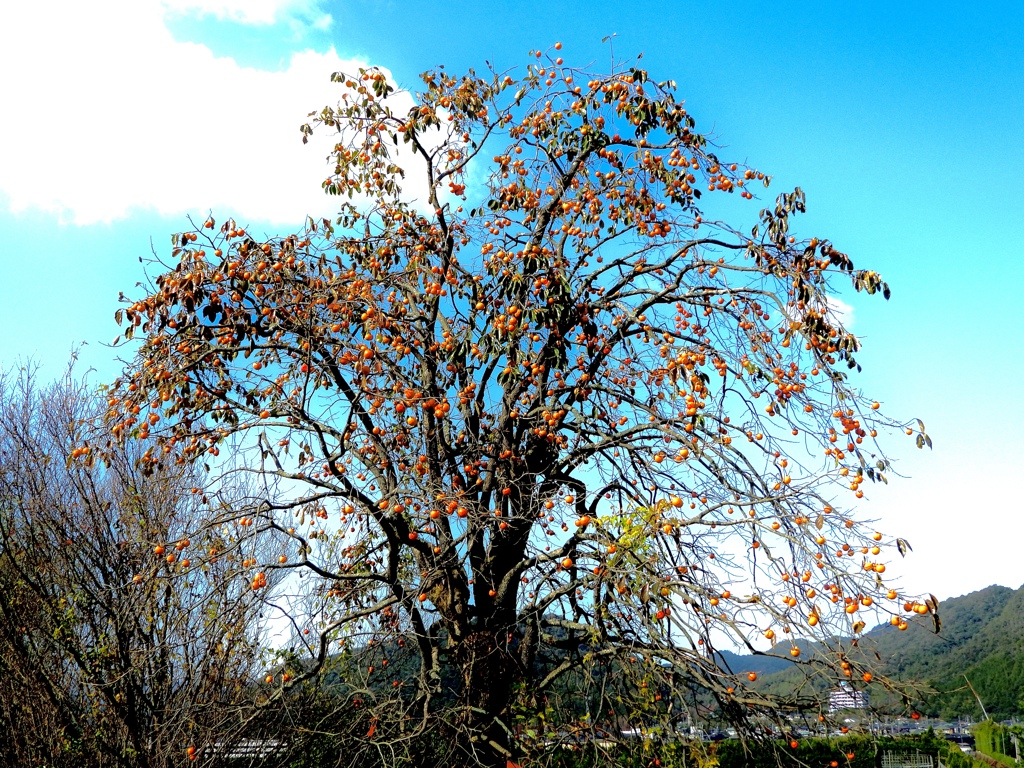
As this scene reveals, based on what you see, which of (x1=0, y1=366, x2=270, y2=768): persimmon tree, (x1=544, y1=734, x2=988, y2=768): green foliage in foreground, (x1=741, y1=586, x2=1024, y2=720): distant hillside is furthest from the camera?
(x1=741, y1=586, x2=1024, y2=720): distant hillside

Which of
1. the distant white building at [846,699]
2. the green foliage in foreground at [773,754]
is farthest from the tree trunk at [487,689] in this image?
the distant white building at [846,699]

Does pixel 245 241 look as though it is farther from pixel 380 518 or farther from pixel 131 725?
pixel 131 725

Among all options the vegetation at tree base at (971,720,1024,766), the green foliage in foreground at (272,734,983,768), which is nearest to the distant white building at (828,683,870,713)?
the green foliage in foreground at (272,734,983,768)

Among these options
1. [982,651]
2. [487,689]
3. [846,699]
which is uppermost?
[487,689]

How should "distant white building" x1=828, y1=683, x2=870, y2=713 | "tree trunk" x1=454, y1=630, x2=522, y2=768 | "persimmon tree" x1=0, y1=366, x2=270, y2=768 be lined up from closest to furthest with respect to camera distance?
"distant white building" x1=828, y1=683, x2=870, y2=713
"tree trunk" x1=454, y1=630, x2=522, y2=768
"persimmon tree" x1=0, y1=366, x2=270, y2=768

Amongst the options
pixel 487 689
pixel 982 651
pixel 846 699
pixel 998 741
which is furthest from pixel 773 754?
pixel 982 651

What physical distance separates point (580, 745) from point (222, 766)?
8.86 feet

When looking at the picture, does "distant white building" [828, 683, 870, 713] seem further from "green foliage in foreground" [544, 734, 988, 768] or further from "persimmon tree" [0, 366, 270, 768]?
"persimmon tree" [0, 366, 270, 768]

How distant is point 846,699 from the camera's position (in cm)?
436

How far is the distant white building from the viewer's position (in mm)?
4242

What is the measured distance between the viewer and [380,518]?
506 cm

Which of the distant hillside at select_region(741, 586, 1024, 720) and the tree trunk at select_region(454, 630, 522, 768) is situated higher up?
the tree trunk at select_region(454, 630, 522, 768)

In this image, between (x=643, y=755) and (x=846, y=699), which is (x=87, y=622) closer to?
(x=643, y=755)

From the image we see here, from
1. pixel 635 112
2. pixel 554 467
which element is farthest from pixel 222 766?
pixel 635 112
